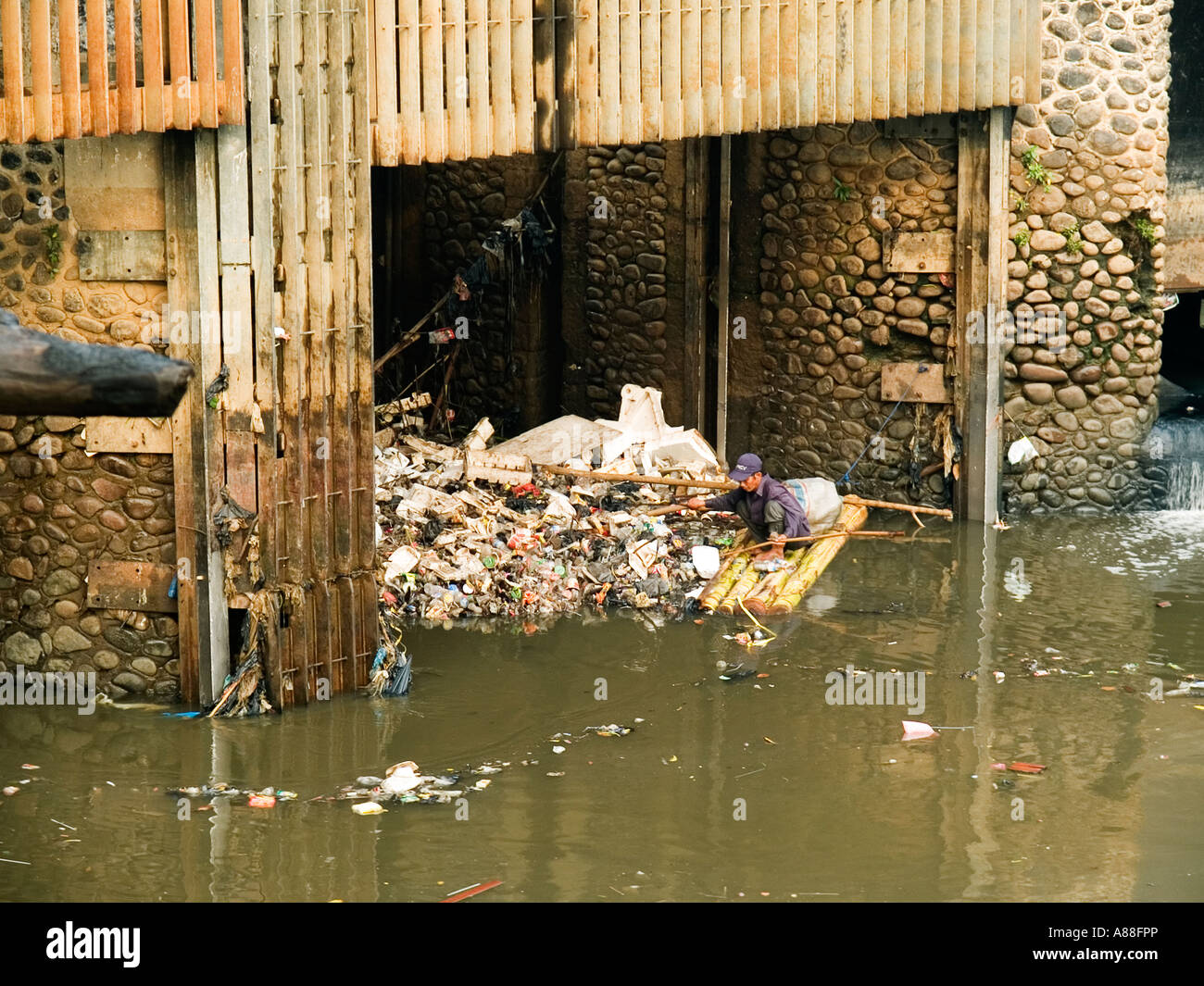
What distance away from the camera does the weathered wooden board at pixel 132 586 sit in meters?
10.0

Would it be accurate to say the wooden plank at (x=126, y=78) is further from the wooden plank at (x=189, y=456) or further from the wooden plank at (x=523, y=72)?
the wooden plank at (x=523, y=72)

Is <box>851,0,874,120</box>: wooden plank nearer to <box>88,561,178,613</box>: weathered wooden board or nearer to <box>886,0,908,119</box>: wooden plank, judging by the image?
<box>886,0,908,119</box>: wooden plank

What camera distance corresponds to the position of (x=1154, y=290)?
1445 centimetres

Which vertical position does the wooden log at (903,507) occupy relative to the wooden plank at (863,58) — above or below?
below

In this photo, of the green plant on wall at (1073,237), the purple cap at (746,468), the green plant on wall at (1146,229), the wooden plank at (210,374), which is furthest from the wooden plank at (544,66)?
the green plant on wall at (1146,229)

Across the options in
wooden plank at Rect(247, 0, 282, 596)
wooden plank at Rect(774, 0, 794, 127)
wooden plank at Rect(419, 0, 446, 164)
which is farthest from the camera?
wooden plank at Rect(774, 0, 794, 127)

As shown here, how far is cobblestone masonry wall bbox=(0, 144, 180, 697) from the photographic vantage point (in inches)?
387

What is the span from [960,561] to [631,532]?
269cm

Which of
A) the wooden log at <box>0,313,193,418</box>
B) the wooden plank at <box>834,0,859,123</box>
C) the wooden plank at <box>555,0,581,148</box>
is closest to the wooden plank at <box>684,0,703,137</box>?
the wooden plank at <box>555,0,581,148</box>

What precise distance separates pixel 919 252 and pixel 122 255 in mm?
7385

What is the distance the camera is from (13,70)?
9242 millimetres

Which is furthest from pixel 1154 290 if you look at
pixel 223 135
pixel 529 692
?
pixel 223 135

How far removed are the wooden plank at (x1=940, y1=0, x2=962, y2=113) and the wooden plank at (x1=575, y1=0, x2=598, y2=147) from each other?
3240 millimetres

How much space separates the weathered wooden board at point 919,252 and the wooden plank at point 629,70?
3378 millimetres
